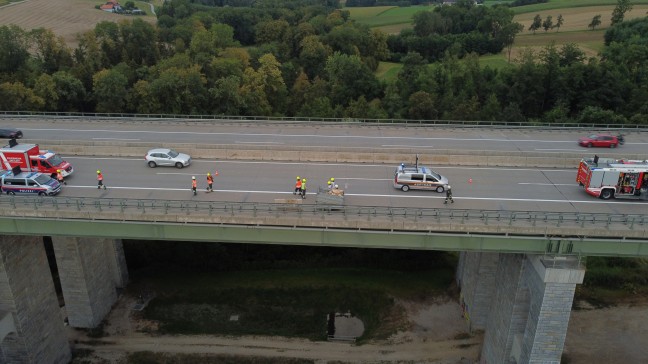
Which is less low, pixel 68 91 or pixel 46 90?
pixel 46 90

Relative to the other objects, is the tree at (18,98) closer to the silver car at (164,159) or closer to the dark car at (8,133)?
the dark car at (8,133)

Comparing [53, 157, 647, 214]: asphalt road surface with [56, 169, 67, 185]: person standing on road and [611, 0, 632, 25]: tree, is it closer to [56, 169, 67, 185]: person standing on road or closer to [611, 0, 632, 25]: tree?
[56, 169, 67, 185]: person standing on road

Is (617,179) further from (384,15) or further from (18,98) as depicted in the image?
(384,15)

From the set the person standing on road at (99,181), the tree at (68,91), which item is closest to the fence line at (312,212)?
the person standing on road at (99,181)

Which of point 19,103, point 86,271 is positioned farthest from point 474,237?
point 19,103

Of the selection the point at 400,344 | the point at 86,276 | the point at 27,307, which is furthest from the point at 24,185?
the point at 400,344

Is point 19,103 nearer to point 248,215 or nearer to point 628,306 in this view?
point 248,215
